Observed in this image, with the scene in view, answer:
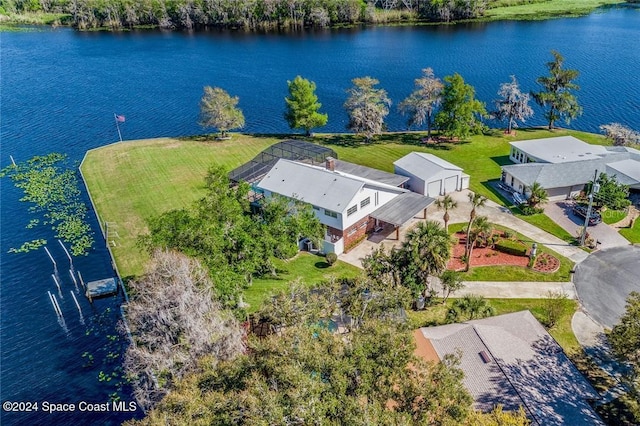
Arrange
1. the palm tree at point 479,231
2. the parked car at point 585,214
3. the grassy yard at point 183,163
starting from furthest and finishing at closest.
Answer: the grassy yard at point 183,163, the parked car at point 585,214, the palm tree at point 479,231

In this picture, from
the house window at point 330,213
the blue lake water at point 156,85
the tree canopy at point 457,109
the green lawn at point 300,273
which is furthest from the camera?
the tree canopy at point 457,109

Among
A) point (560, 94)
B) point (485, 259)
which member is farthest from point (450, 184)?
point (560, 94)

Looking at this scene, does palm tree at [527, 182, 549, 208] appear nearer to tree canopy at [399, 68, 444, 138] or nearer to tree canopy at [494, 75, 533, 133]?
tree canopy at [399, 68, 444, 138]

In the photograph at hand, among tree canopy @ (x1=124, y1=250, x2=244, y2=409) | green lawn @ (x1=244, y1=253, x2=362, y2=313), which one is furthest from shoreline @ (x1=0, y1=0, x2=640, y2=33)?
tree canopy @ (x1=124, y1=250, x2=244, y2=409)

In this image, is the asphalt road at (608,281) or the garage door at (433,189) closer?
the asphalt road at (608,281)

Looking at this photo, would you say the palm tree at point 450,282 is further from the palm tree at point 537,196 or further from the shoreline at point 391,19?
the shoreline at point 391,19

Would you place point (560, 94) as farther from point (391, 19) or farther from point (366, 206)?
point (391, 19)

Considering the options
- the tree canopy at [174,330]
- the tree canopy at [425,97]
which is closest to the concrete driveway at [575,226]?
the tree canopy at [425,97]

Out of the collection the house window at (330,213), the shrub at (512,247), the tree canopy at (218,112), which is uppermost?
the tree canopy at (218,112)
